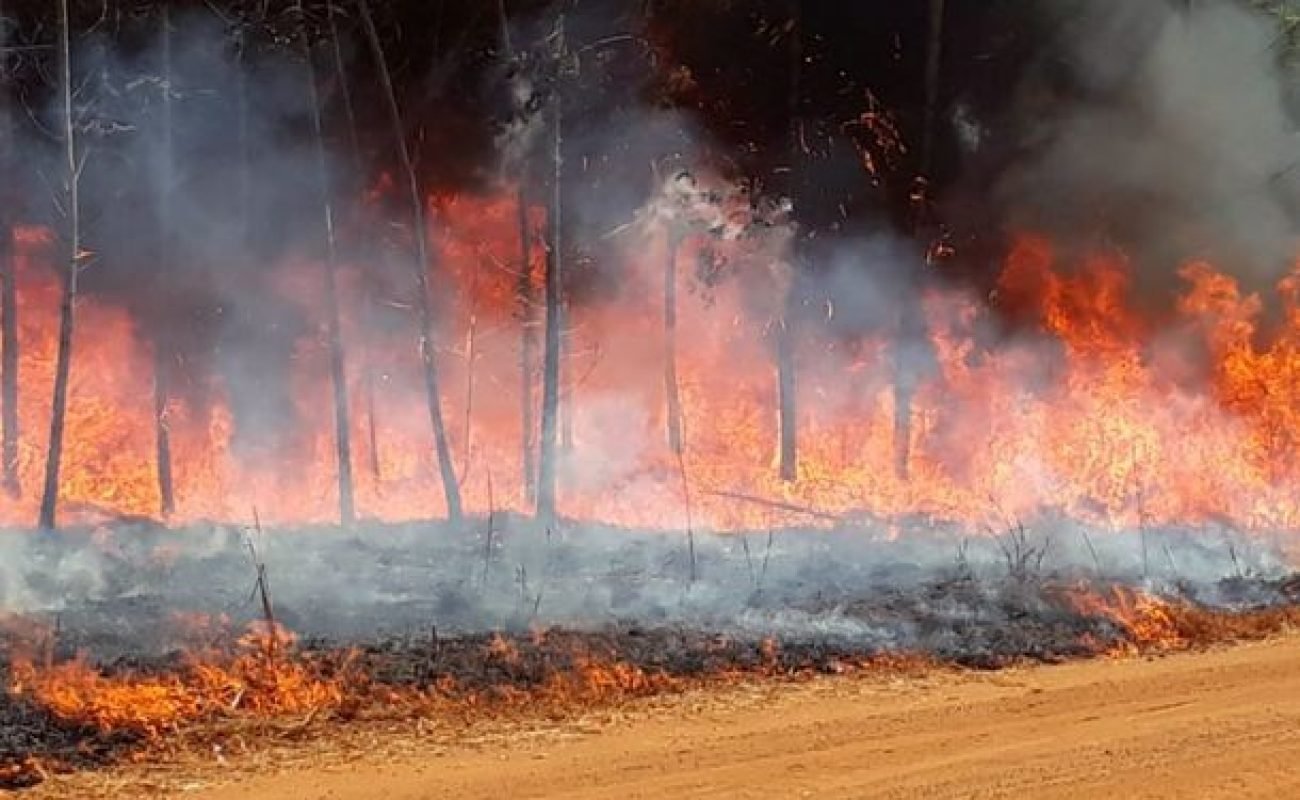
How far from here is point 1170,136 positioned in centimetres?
2370

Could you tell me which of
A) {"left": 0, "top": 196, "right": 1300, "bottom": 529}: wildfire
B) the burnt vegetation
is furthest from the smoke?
{"left": 0, "top": 196, "right": 1300, "bottom": 529}: wildfire

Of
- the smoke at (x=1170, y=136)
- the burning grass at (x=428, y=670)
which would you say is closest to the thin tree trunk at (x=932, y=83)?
the smoke at (x=1170, y=136)

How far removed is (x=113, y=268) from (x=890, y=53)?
15.9 m

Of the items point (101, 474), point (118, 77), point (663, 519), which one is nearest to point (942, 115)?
point (663, 519)

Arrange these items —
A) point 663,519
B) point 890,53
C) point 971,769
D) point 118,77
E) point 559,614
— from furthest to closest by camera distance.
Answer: point 890,53 → point 118,77 → point 663,519 → point 559,614 → point 971,769

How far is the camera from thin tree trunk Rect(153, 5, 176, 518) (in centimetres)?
2362

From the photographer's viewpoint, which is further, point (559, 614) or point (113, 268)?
point (113, 268)

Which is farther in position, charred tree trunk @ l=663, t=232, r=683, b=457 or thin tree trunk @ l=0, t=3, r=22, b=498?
charred tree trunk @ l=663, t=232, r=683, b=457

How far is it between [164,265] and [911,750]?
2053 centimetres

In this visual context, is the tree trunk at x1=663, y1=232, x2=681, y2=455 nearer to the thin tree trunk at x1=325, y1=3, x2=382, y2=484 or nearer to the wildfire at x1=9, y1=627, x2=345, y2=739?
the thin tree trunk at x1=325, y1=3, x2=382, y2=484

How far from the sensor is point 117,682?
10.2 m

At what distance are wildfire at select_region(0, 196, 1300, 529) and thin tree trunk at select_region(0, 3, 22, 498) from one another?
87cm

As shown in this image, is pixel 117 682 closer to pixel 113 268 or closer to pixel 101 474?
pixel 101 474

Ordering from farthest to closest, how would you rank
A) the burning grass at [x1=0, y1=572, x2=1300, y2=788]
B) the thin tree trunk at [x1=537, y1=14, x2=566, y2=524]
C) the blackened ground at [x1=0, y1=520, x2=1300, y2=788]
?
the thin tree trunk at [x1=537, y1=14, x2=566, y2=524]
the blackened ground at [x1=0, y1=520, x2=1300, y2=788]
the burning grass at [x1=0, y1=572, x2=1300, y2=788]
